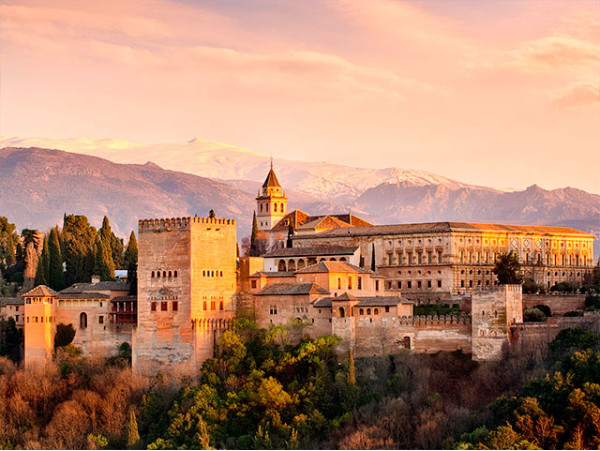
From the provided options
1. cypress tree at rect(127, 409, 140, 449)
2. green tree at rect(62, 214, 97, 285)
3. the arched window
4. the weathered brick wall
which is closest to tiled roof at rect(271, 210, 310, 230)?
green tree at rect(62, 214, 97, 285)

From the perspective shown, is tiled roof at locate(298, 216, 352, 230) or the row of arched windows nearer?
the row of arched windows

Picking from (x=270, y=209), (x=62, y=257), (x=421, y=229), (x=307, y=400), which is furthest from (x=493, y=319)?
(x=270, y=209)

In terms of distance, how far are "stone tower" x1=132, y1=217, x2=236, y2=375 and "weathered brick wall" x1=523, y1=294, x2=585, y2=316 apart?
58.3 feet

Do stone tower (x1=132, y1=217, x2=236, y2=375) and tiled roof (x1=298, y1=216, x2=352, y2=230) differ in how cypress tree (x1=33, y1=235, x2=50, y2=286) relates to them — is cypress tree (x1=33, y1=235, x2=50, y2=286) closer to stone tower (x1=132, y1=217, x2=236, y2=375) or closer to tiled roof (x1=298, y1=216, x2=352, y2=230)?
stone tower (x1=132, y1=217, x2=236, y2=375)

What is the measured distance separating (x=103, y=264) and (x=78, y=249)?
531 cm

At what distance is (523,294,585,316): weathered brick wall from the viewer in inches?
2517

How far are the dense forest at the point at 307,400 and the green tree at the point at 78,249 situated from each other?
15.3m

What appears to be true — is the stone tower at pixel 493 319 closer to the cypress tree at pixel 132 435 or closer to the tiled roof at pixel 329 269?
the tiled roof at pixel 329 269

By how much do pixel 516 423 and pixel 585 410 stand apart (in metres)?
2.98

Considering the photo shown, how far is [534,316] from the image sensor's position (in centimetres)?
5994

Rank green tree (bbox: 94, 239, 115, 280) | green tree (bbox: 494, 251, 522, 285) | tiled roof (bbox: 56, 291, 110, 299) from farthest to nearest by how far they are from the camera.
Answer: green tree (bbox: 94, 239, 115, 280), green tree (bbox: 494, 251, 522, 285), tiled roof (bbox: 56, 291, 110, 299)

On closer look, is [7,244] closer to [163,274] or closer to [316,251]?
[316,251]

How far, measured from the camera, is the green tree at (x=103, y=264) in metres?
78.4

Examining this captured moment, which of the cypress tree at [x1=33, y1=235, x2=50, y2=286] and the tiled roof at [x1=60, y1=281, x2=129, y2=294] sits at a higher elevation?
the cypress tree at [x1=33, y1=235, x2=50, y2=286]
